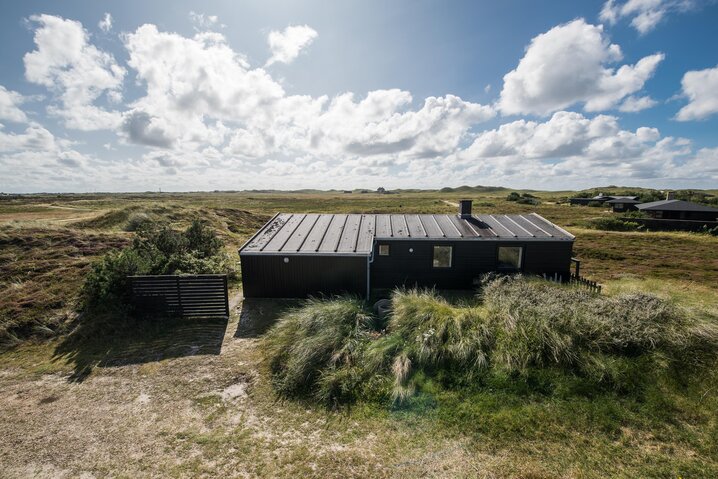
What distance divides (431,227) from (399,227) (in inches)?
62.8

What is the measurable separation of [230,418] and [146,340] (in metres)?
5.73

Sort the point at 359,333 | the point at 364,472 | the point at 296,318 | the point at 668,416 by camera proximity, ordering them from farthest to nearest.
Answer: the point at 296,318
the point at 359,333
the point at 668,416
the point at 364,472

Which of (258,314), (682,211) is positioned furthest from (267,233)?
(682,211)

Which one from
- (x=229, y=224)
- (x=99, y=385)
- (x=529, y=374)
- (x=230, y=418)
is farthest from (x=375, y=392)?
(x=229, y=224)

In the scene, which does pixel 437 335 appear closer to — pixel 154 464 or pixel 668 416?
pixel 668 416

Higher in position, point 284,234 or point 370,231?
point 370,231

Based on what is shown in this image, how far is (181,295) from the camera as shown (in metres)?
12.0

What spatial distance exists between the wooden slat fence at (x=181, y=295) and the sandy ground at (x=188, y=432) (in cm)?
317

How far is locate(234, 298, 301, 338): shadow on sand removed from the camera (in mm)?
11195

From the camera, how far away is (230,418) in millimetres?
6887

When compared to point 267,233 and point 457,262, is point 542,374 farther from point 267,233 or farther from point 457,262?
point 267,233

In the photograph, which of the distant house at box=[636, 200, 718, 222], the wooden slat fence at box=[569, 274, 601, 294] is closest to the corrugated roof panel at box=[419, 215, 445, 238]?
the wooden slat fence at box=[569, 274, 601, 294]

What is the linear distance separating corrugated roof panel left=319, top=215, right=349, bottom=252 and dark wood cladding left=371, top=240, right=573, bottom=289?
2.02m

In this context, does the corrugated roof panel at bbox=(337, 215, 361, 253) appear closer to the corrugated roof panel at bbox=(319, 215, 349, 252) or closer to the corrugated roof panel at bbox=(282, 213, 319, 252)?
the corrugated roof panel at bbox=(319, 215, 349, 252)
